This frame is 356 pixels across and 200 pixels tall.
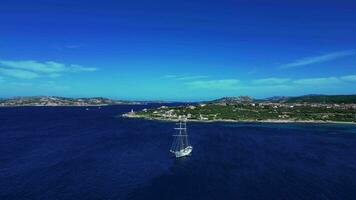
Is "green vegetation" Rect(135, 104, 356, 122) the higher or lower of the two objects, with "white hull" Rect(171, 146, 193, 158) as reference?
higher

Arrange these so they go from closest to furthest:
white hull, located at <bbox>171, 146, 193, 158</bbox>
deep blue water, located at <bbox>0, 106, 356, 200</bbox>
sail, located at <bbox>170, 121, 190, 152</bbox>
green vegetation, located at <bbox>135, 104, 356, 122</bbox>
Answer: deep blue water, located at <bbox>0, 106, 356, 200</bbox> → white hull, located at <bbox>171, 146, 193, 158</bbox> → sail, located at <bbox>170, 121, 190, 152</bbox> → green vegetation, located at <bbox>135, 104, 356, 122</bbox>

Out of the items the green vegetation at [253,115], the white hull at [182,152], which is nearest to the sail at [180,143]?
the white hull at [182,152]

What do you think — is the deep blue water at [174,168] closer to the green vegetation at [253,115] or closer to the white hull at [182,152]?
the white hull at [182,152]

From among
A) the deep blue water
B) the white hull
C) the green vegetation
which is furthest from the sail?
the green vegetation

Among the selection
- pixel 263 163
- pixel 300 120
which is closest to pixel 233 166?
pixel 263 163

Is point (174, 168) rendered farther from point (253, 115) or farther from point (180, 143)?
point (253, 115)

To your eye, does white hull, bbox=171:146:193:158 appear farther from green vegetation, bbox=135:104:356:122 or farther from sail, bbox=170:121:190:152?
green vegetation, bbox=135:104:356:122

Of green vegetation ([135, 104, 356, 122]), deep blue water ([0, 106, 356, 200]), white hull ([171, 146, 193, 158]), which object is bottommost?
deep blue water ([0, 106, 356, 200])

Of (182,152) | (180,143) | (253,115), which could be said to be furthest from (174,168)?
(253,115)

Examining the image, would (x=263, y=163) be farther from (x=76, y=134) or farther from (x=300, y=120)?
(x=300, y=120)
